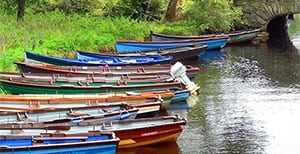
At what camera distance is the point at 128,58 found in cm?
3441

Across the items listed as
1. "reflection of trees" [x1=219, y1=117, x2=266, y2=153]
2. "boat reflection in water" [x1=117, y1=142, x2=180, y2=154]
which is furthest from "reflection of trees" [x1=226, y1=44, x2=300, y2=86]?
"boat reflection in water" [x1=117, y1=142, x2=180, y2=154]

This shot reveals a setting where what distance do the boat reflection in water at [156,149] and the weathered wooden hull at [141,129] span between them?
0.48 feet

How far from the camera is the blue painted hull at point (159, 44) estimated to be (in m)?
37.7

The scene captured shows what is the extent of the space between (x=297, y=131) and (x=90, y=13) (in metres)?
25.9

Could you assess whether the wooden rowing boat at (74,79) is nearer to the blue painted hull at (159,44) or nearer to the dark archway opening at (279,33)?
the blue painted hull at (159,44)

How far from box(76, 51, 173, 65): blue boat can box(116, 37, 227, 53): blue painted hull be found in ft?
9.60

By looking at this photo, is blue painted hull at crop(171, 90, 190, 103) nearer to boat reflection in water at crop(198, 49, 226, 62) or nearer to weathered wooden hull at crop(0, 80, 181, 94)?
weathered wooden hull at crop(0, 80, 181, 94)

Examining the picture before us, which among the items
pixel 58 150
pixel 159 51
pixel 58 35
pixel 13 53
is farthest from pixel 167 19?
pixel 58 150

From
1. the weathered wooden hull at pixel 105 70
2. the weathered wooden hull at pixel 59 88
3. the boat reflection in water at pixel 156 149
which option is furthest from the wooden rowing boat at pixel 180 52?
the boat reflection in water at pixel 156 149

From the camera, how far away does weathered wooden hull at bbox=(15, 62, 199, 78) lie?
25630mm

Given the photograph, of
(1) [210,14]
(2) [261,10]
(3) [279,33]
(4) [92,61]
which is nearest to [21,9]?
(4) [92,61]

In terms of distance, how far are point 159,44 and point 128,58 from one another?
6.34m

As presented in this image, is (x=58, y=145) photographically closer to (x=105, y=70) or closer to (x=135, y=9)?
(x=105, y=70)

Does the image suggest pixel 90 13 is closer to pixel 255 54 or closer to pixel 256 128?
pixel 255 54
